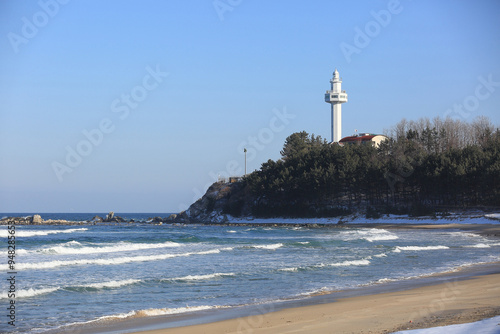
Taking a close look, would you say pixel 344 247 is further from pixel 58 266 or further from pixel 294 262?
pixel 58 266

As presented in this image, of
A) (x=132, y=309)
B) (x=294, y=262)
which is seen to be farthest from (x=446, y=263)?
(x=132, y=309)

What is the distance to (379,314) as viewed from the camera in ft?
34.9

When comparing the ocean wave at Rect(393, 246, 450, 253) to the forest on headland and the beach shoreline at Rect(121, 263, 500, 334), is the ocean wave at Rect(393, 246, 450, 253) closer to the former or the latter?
the beach shoreline at Rect(121, 263, 500, 334)

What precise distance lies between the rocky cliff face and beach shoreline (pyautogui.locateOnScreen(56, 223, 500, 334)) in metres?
61.2

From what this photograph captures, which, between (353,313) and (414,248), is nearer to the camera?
(353,313)

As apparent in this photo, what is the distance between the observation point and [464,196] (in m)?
57.2

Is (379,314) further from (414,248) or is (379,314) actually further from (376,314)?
(414,248)

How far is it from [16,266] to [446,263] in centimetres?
1662

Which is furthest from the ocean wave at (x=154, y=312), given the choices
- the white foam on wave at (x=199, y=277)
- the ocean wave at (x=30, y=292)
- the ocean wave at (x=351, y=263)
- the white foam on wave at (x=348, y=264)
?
the ocean wave at (x=351, y=263)

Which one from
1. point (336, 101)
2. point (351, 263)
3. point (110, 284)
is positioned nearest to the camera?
point (110, 284)

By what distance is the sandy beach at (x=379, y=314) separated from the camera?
31.1 ft

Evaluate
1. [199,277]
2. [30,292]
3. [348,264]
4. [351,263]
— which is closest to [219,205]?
[351,263]

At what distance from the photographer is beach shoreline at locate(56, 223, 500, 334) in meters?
9.59

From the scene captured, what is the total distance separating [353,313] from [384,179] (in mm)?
52431
